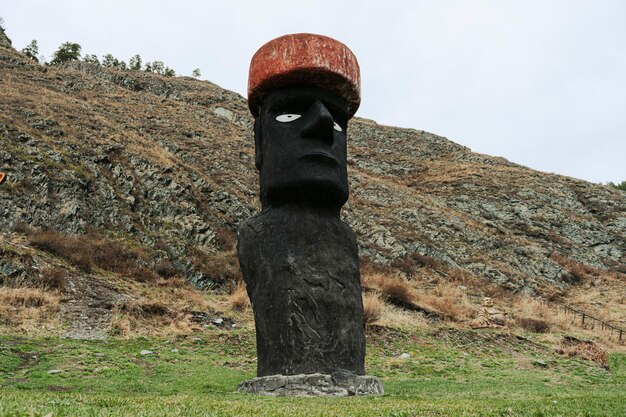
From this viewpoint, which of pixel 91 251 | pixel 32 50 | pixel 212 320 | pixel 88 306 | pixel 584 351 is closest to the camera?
pixel 88 306

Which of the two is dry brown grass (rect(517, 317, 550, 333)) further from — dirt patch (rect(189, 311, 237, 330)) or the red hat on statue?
the red hat on statue

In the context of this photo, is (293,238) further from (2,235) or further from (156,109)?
(156,109)

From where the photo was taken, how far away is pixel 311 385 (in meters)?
6.37

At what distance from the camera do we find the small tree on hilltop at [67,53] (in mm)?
59625

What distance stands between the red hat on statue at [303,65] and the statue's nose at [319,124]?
425 mm

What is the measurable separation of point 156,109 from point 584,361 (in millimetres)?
31707

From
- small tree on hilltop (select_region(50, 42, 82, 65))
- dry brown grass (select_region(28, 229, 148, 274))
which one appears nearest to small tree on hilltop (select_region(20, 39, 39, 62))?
small tree on hilltop (select_region(50, 42, 82, 65))

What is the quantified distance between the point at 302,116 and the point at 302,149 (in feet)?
1.87

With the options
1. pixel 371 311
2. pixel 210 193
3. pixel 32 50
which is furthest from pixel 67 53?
pixel 371 311

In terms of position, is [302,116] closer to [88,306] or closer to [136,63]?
[88,306]

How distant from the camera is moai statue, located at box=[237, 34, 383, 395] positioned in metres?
6.75

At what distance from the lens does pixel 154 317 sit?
1287cm

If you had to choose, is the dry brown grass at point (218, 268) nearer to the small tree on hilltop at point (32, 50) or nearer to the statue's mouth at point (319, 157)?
the statue's mouth at point (319, 157)

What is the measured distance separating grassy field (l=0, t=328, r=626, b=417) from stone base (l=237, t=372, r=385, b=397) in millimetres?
347
